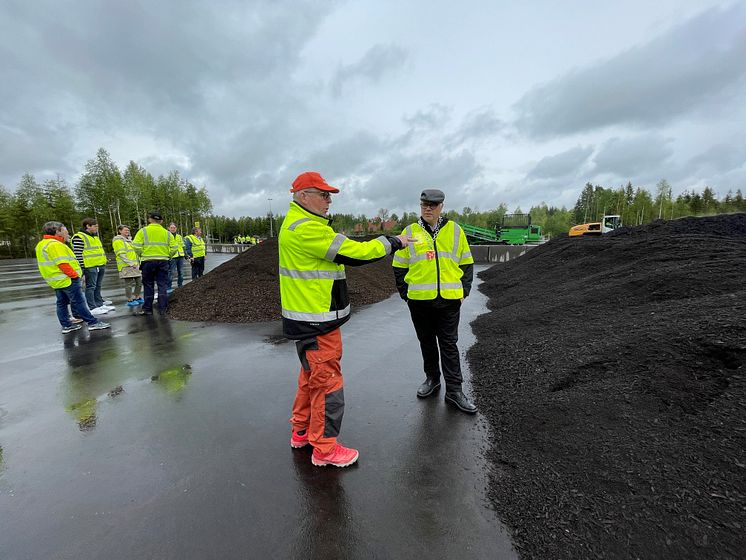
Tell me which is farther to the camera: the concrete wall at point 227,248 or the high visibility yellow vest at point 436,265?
the concrete wall at point 227,248

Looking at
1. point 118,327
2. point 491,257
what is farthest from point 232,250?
point 118,327

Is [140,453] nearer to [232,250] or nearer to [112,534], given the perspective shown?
[112,534]

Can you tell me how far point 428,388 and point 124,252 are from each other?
8361mm

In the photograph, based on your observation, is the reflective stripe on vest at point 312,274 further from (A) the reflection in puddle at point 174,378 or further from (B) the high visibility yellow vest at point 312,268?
(A) the reflection in puddle at point 174,378

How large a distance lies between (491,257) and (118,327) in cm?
2279

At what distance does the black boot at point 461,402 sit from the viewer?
133 inches

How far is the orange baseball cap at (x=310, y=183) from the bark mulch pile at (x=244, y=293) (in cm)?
506

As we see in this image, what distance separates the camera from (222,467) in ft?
8.62

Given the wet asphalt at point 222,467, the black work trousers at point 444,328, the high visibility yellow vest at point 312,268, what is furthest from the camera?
the black work trousers at point 444,328

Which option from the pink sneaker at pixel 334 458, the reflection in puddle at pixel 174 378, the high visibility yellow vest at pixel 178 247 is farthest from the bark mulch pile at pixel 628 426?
the high visibility yellow vest at pixel 178 247

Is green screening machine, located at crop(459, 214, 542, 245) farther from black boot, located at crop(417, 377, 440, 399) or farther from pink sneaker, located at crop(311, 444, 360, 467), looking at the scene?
pink sneaker, located at crop(311, 444, 360, 467)

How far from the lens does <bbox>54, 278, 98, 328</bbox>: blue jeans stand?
6.13m

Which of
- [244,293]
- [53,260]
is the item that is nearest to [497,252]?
[244,293]

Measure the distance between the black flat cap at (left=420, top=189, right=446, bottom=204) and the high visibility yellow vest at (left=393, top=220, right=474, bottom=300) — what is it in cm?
27
